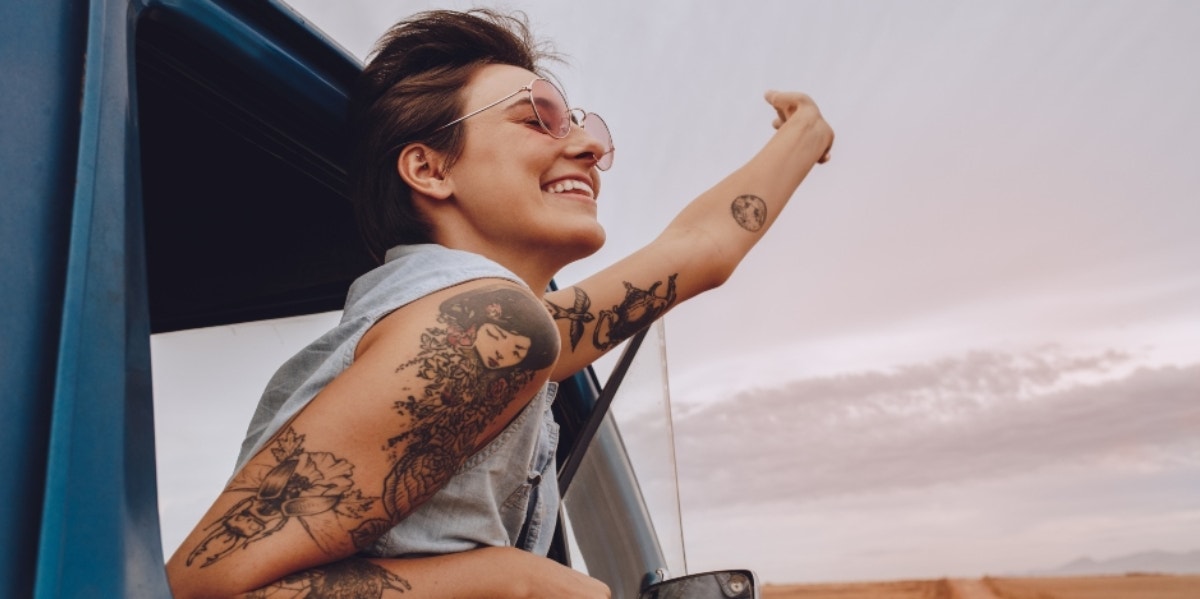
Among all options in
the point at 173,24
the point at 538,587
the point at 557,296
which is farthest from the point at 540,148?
the point at 538,587

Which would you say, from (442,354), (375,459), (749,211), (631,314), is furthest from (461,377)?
(749,211)

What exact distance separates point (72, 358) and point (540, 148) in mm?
1117

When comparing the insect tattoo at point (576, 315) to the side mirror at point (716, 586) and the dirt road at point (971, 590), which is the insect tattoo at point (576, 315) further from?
the dirt road at point (971, 590)

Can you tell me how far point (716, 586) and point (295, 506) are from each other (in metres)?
0.88

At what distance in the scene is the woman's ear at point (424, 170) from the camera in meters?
1.90

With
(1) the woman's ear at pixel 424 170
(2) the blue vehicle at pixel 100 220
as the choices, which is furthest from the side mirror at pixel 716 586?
(1) the woman's ear at pixel 424 170

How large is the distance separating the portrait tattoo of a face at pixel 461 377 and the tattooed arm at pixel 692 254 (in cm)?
85

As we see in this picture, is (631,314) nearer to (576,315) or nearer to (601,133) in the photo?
(576,315)

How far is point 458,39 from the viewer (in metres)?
2.14

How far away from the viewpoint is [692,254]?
7.56 ft

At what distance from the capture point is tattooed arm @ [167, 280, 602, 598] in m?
1.11

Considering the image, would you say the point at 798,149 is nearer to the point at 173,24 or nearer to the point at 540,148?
the point at 540,148

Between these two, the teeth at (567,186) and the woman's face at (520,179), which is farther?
the teeth at (567,186)

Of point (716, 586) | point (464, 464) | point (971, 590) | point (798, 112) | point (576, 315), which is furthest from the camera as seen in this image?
point (971, 590)
